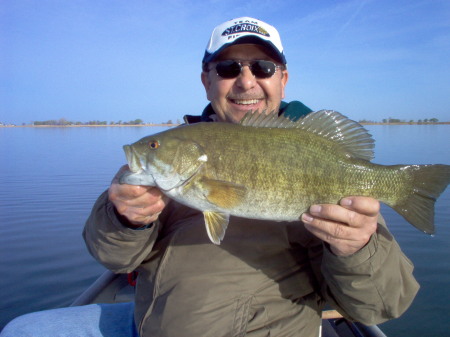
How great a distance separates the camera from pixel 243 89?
322cm

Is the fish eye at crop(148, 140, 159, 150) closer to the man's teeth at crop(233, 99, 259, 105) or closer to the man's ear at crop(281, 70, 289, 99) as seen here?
the man's teeth at crop(233, 99, 259, 105)

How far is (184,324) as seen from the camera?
2367 mm

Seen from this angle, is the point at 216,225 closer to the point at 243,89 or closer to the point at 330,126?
the point at 330,126

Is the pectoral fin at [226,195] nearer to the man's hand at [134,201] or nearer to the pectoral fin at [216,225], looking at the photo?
the pectoral fin at [216,225]

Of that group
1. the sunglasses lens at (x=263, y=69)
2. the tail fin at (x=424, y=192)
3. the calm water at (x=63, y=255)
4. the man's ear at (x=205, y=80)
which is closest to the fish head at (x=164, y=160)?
the sunglasses lens at (x=263, y=69)

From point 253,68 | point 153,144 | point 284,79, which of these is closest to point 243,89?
point 253,68

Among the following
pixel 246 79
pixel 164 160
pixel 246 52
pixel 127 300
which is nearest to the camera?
pixel 164 160

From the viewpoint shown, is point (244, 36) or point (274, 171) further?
point (244, 36)

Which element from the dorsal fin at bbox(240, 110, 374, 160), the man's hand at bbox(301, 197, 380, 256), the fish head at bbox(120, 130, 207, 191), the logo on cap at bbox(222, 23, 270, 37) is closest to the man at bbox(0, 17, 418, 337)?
the man's hand at bbox(301, 197, 380, 256)

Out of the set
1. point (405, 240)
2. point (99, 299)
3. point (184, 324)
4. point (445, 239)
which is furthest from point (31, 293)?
point (445, 239)

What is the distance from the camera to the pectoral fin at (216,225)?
241 cm

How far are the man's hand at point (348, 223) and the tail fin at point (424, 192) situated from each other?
451 mm

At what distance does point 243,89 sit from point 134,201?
1.53 metres

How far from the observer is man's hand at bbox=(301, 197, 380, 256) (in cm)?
220
